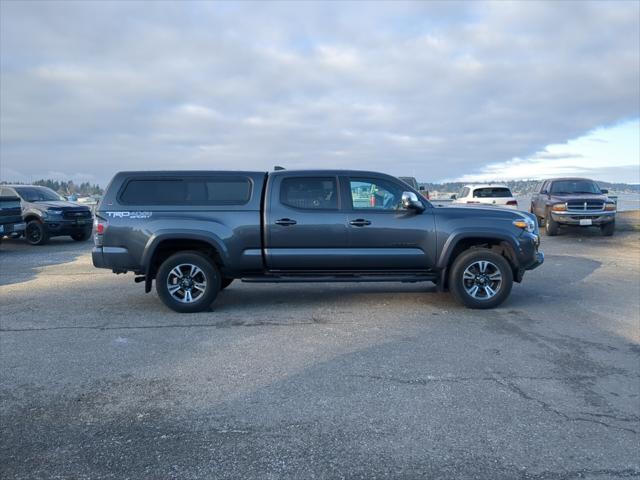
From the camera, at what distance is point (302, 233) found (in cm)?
725

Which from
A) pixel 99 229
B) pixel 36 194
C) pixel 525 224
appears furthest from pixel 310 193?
pixel 36 194

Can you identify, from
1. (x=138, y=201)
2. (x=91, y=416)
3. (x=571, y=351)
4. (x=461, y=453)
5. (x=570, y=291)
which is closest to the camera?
(x=461, y=453)

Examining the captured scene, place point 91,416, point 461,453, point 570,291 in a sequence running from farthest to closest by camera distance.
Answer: point 570,291 → point 91,416 → point 461,453

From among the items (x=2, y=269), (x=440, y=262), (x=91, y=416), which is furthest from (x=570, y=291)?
(x=2, y=269)

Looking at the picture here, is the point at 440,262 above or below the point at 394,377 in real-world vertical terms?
above

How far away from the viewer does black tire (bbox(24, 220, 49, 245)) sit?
16141mm

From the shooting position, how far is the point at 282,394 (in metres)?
4.42

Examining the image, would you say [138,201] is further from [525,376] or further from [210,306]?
[525,376]

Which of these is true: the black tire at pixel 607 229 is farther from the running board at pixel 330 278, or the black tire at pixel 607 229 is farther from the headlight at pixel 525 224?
the running board at pixel 330 278

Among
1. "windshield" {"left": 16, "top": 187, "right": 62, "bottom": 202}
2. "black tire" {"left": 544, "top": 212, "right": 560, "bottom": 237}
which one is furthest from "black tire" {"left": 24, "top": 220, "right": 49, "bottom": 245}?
"black tire" {"left": 544, "top": 212, "right": 560, "bottom": 237}

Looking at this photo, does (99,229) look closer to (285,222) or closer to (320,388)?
(285,222)

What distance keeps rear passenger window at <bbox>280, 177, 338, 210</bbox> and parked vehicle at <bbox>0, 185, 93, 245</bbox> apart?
11.6 m

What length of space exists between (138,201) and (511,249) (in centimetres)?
521

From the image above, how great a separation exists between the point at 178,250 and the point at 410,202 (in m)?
3.28
